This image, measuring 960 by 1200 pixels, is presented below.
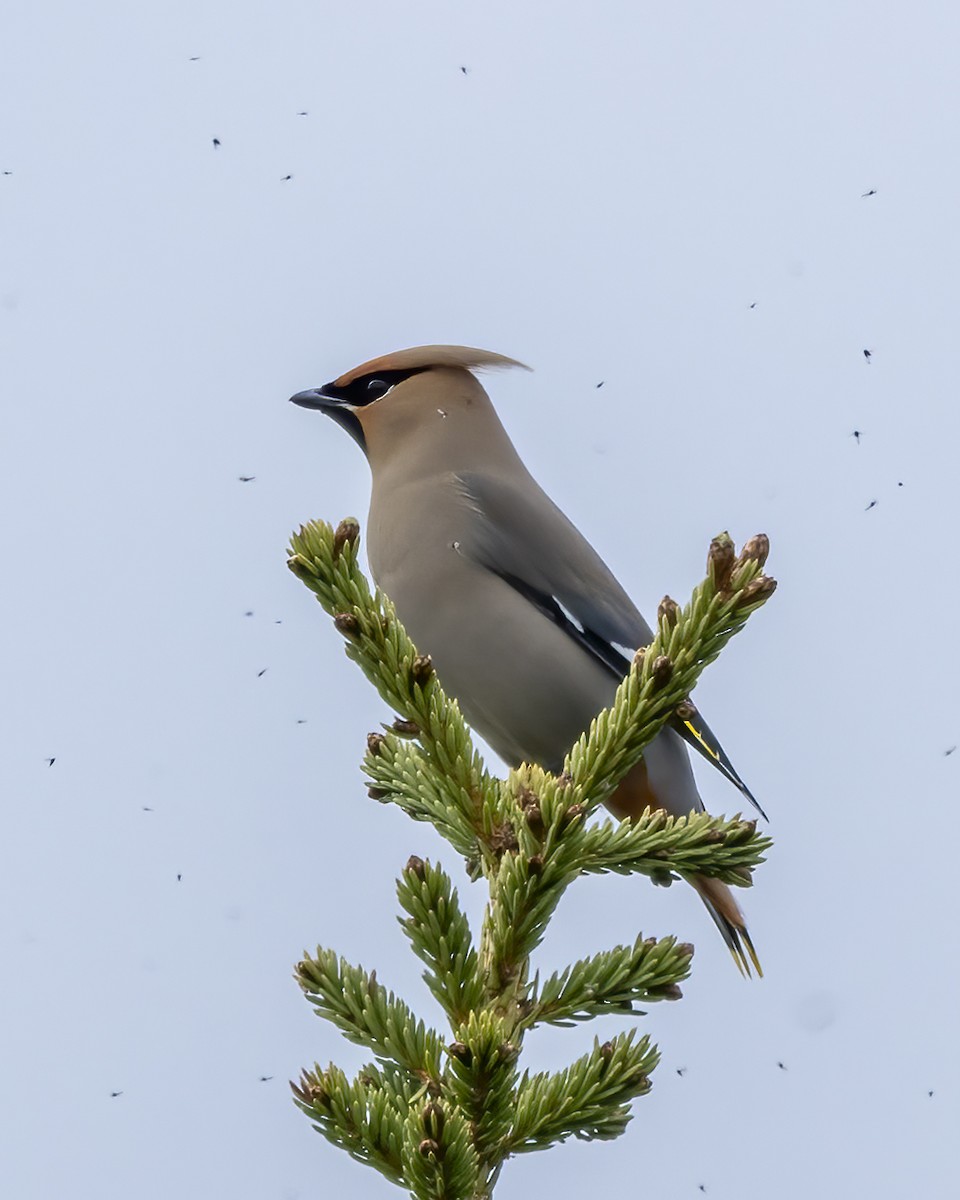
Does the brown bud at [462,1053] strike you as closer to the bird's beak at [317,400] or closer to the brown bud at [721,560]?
the brown bud at [721,560]

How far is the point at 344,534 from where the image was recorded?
188 cm

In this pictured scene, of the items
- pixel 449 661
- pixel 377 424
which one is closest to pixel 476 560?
pixel 449 661

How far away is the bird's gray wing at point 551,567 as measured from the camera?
3.34 meters

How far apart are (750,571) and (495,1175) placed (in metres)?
0.77

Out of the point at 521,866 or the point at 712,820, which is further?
the point at 712,820

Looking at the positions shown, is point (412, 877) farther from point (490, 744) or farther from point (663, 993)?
point (490, 744)

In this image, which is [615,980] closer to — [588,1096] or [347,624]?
[588,1096]

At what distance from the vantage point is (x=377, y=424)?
12.0ft

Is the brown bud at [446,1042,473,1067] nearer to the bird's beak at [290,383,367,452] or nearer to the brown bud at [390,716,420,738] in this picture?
the brown bud at [390,716,420,738]

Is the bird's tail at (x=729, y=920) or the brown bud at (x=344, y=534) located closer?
the brown bud at (x=344, y=534)

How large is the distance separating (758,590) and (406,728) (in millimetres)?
507

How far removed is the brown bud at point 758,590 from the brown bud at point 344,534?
49 centimetres

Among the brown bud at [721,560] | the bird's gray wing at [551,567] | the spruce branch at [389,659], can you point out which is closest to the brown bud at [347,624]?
the spruce branch at [389,659]

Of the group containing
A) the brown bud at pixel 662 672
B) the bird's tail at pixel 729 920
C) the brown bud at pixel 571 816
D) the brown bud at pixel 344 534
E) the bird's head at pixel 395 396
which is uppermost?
the bird's head at pixel 395 396
